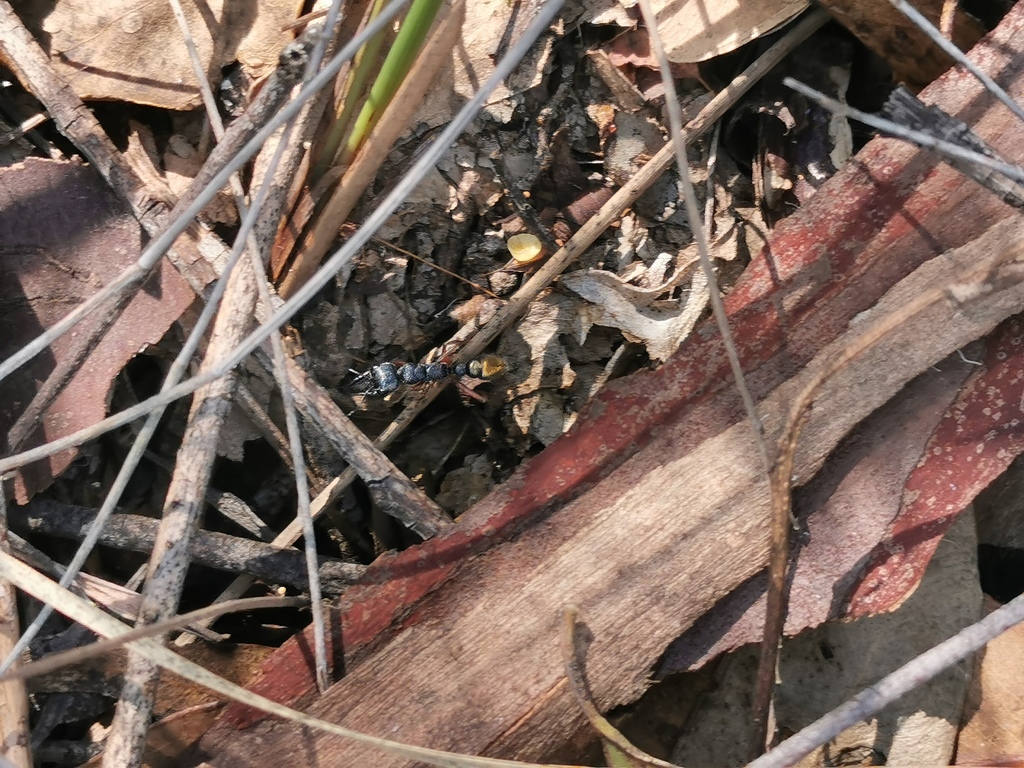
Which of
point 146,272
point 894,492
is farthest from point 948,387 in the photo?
point 146,272

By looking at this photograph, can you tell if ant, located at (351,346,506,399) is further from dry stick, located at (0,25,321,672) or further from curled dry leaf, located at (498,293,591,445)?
dry stick, located at (0,25,321,672)

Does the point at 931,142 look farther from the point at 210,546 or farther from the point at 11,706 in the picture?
the point at 11,706

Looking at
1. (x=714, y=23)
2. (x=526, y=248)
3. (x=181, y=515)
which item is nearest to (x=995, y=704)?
(x=526, y=248)

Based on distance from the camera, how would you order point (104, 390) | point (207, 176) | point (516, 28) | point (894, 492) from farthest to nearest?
point (516, 28)
point (104, 390)
point (207, 176)
point (894, 492)

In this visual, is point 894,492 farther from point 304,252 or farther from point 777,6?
point 304,252

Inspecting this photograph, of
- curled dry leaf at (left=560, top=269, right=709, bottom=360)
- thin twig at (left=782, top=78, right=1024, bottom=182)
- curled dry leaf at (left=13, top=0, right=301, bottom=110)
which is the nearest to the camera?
thin twig at (left=782, top=78, right=1024, bottom=182)

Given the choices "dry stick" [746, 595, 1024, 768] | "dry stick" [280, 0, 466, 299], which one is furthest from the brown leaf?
"dry stick" [280, 0, 466, 299]
